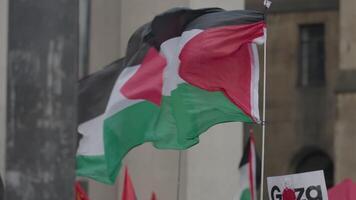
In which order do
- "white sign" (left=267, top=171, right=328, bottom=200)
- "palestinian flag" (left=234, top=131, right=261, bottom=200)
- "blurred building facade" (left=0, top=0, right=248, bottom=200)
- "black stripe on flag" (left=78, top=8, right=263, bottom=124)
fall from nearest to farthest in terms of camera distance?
"black stripe on flag" (left=78, top=8, right=263, bottom=124) < "white sign" (left=267, top=171, right=328, bottom=200) < "palestinian flag" (left=234, top=131, right=261, bottom=200) < "blurred building facade" (left=0, top=0, right=248, bottom=200)

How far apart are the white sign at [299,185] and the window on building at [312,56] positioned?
17153 millimetres

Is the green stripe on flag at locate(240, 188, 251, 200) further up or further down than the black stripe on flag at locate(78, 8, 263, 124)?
further down

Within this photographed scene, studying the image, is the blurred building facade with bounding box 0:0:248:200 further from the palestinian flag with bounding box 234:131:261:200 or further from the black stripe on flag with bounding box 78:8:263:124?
the black stripe on flag with bounding box 78:8:263:124

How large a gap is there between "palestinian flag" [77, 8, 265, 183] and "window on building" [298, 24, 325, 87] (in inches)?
672

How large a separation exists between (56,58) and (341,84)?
22.9 metres

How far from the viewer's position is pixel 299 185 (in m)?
11.7

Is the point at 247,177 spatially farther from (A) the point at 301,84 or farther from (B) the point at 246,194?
(A) the point at 301,84

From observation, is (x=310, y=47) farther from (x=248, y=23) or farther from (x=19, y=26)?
(x=19, y=26)

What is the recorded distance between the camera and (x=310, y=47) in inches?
1144

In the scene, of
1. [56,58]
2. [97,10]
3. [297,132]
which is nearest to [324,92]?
[297,132]

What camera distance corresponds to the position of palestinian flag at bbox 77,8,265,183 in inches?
440

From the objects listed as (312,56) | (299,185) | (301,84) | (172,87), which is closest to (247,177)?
(299,185)

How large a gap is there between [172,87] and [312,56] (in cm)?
1768

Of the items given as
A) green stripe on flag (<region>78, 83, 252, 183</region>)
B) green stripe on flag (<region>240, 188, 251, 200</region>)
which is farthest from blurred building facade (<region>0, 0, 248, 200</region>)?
green stripe on flag (<region>78, 83, 252, 183</region>)
